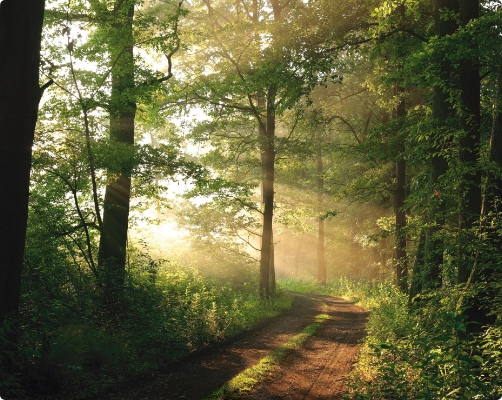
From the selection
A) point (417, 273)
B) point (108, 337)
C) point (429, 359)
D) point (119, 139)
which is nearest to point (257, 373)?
point (108, 337)

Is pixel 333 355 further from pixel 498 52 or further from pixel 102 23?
pixel 102 23

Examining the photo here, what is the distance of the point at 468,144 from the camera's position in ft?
31.0

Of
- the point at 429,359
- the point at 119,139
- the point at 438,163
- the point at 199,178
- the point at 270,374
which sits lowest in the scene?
the point at 270,374

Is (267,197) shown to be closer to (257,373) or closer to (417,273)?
(417,273)

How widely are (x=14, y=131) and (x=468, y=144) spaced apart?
9.11 meters

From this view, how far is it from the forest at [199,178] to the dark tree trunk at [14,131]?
25 millimetres

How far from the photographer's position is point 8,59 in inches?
288

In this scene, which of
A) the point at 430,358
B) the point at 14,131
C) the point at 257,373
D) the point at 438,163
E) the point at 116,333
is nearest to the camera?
the point at 430,358

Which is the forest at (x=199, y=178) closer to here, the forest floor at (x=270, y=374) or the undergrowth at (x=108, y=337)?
the undergrowth at (x=108, y=337)

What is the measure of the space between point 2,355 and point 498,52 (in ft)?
35.3

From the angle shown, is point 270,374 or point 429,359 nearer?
point 429,359

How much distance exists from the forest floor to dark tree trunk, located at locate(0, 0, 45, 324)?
112 inches

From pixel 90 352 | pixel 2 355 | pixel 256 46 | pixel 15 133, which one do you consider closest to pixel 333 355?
pixel 90 352

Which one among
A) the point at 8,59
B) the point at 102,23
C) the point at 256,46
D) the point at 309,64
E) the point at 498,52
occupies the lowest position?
the point at 8,59
